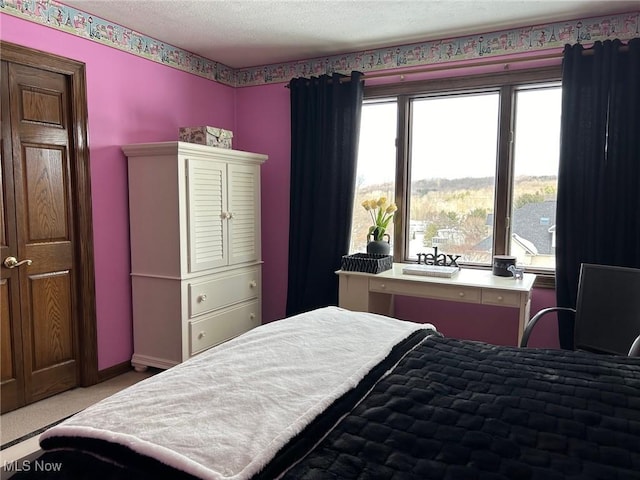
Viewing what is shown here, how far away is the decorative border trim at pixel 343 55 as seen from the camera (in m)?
2.88

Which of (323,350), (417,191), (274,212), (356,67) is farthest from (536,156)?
(323,350)

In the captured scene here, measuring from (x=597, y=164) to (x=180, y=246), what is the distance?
9.04 ft

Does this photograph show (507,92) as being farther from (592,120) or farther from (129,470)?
(129,470)

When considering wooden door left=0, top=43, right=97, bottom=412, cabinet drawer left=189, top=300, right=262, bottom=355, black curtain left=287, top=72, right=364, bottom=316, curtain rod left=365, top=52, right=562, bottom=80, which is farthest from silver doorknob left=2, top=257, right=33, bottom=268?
curtain rod left=365, top=52, right=562, bottom=80

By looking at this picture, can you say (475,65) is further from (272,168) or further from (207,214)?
(207,214)

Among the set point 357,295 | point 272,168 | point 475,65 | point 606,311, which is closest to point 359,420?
point 606,311

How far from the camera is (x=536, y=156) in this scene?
331 centimetres

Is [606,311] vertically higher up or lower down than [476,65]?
lower down

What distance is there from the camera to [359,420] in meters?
1.19

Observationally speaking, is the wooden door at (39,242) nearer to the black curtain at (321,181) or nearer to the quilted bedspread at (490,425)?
the black curtain at (321,181)

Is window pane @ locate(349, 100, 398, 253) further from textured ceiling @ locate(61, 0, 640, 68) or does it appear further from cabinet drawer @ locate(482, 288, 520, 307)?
cabinet drawer @ locate(482, 288, 520, 307)

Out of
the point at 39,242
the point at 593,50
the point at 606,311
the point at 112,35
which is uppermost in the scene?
the point at 112,35

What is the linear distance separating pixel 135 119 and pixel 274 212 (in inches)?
54.8

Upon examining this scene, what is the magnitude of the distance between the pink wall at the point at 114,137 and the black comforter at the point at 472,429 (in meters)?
2.36
